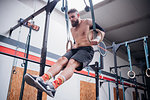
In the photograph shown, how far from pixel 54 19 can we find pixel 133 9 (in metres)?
3.05

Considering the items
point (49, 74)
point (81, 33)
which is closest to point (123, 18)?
point (81, 33)

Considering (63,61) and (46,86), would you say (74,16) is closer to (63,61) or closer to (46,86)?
(63,61)

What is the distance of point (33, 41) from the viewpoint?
4.08 m

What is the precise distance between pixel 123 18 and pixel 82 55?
178 inches

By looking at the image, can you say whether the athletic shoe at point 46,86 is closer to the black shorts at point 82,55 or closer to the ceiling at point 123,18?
the black shorts at point 82,55

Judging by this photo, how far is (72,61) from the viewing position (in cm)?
205

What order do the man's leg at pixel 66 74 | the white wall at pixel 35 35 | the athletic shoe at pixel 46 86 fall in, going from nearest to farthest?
the athletic shoe at pixel 46 86 → the man's leg at pixel 66 74 → the white wall at pixel 35 35

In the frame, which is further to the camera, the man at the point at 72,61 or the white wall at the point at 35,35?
the white wall at the point at 35,35

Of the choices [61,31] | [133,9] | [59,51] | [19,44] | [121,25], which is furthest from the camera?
[121,25]

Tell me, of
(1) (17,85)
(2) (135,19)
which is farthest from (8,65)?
(2) (135,19)

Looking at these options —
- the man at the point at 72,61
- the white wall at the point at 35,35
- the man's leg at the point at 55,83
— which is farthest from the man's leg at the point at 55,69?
the white wall at the point at 35,35

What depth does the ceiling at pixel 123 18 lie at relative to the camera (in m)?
5.22

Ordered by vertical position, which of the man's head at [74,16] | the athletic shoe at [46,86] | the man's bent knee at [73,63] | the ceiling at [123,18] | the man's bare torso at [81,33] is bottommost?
the athletic shoe at [46,86]

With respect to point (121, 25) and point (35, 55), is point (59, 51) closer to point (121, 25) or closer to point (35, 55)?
point (35, 55)
